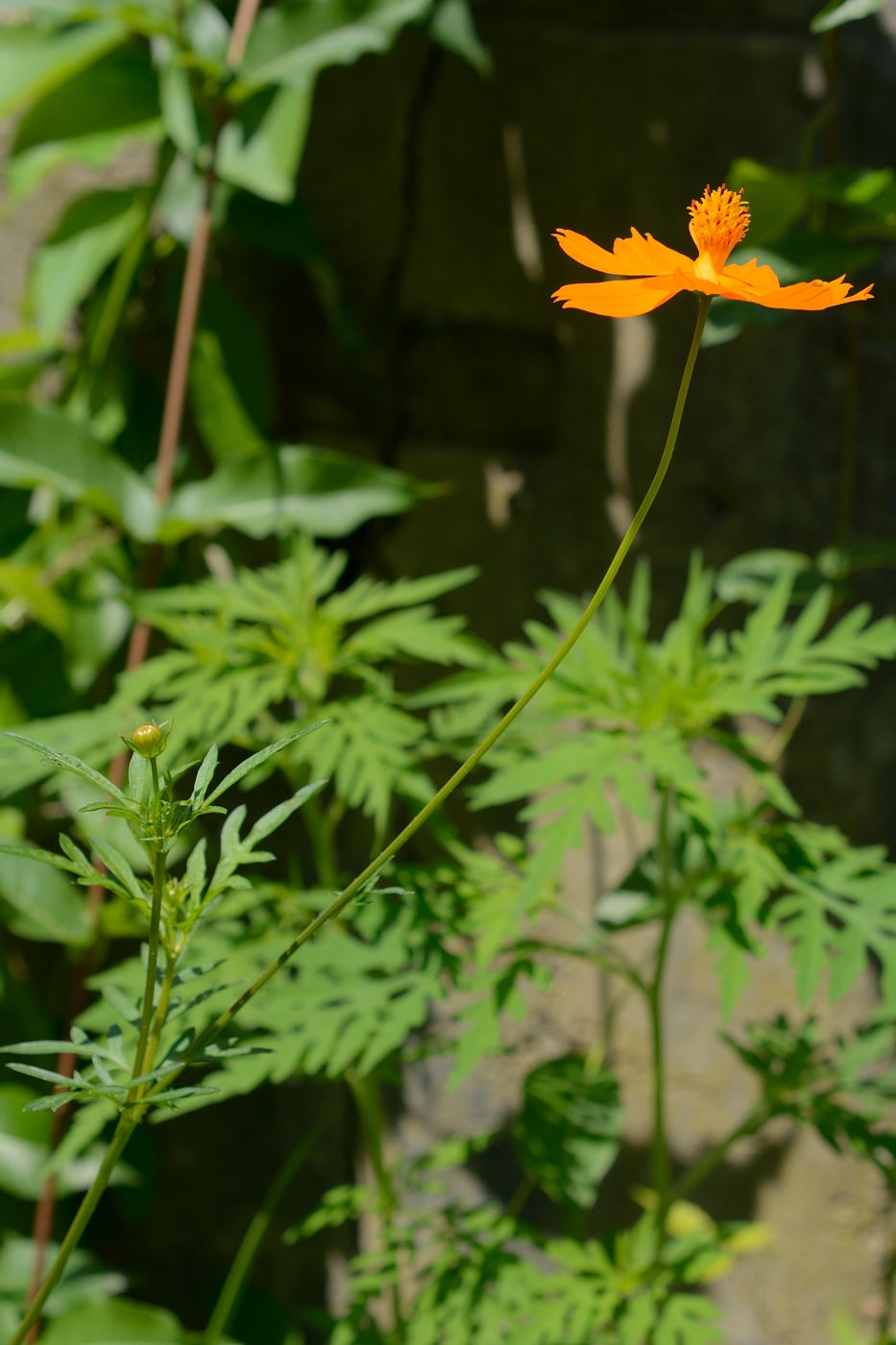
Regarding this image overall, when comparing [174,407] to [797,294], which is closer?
[797,294]

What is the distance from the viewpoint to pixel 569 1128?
2.94 feet

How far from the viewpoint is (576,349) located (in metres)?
1.34

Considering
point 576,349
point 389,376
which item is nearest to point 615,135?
point 576,349

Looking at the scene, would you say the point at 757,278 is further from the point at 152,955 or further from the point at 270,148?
the point at 270,148

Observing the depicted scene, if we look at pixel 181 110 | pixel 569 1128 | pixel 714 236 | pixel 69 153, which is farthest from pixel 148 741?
pixel 69 153

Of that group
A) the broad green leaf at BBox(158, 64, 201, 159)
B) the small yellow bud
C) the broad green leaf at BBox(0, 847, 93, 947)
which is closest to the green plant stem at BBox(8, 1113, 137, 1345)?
the small yellow bud

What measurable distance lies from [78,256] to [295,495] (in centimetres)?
44

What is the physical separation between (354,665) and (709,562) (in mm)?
605

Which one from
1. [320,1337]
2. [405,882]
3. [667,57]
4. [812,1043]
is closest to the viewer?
[405,882]

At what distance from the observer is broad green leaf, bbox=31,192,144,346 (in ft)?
3.95

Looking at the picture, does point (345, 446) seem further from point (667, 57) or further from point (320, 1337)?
point (320, 1337)

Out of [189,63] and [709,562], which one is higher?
[189,63]

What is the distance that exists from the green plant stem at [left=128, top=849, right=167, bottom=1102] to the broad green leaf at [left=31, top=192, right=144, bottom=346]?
A: 1.02 m

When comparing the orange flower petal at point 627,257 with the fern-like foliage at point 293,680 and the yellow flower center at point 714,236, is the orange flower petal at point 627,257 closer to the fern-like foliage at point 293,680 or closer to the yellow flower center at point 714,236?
the yellow flower center at point 714,236
